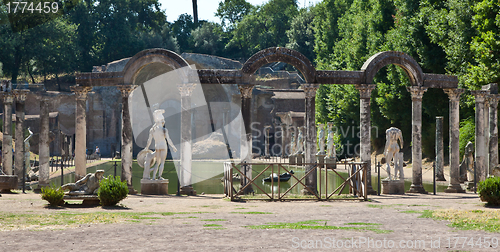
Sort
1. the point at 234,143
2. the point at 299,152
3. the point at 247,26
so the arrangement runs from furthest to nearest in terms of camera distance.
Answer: the point at 247,26 < the point at 234,143 < the point at 299,152

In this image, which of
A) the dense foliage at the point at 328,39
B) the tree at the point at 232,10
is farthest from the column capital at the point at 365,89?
the tree at the point at 232,10

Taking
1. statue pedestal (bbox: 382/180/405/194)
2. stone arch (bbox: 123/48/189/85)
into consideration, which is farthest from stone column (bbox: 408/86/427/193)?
stone arch (bbox: 123/48/189/85)

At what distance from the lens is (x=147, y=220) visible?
10.9m

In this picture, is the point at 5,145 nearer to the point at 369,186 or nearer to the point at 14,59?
the point at 369,186

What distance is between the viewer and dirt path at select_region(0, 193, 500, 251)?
827cm

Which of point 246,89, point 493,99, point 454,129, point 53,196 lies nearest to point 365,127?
point 454,129

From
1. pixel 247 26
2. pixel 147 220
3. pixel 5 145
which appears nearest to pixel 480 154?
pixel 147 220

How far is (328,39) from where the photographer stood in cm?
4550

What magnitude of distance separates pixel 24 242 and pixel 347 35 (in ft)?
112

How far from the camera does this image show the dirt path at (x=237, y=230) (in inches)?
325

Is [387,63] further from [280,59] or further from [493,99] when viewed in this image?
[493,99]

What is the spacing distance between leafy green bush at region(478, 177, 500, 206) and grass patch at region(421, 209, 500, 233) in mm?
1284

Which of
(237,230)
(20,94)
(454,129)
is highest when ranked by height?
(20,94)

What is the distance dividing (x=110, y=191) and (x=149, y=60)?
5586mm
